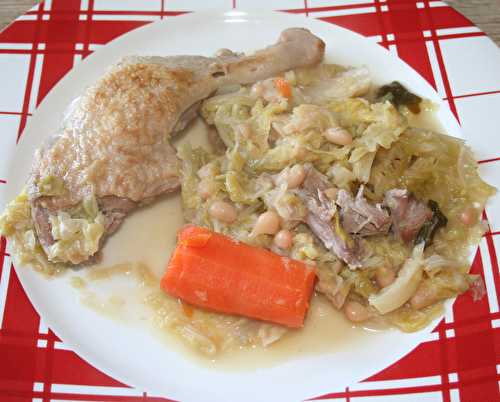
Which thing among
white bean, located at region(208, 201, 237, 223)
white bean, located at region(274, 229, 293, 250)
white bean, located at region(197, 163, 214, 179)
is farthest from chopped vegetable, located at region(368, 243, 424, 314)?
white bean, located at region(197, 163, 214, 179)

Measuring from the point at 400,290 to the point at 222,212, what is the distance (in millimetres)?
1530

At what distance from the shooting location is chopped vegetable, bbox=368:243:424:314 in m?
4.48

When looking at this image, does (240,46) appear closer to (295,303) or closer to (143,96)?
(143,96)

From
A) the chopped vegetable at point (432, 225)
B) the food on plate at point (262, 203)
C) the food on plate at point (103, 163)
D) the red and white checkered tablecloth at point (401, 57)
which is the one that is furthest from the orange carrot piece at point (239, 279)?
the chopped vegetable at point (432, 225)

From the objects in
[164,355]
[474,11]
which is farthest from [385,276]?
[474,11]

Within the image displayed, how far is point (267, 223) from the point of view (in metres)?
4.62

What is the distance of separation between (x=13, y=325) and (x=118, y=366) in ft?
2.75

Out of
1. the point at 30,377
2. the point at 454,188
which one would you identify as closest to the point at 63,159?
the point at 30,377

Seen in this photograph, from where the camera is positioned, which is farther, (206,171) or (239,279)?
(206,171)

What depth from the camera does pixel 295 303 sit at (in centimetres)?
446

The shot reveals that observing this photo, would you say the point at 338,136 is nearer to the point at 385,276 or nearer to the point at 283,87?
the point at 283,87

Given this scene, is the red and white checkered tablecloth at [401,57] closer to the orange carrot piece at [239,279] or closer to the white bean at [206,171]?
the orange carrot piece at [239,279]

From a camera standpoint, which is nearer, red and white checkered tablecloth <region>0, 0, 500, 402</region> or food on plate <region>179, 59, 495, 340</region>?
red and white checkered tablecloth <region>0, 0, 500, 402</region>

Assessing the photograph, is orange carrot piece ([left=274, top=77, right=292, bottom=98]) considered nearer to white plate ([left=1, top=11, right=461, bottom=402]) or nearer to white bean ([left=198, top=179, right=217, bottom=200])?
white bean ([left=198, top=179, right=217, bottom=200])
